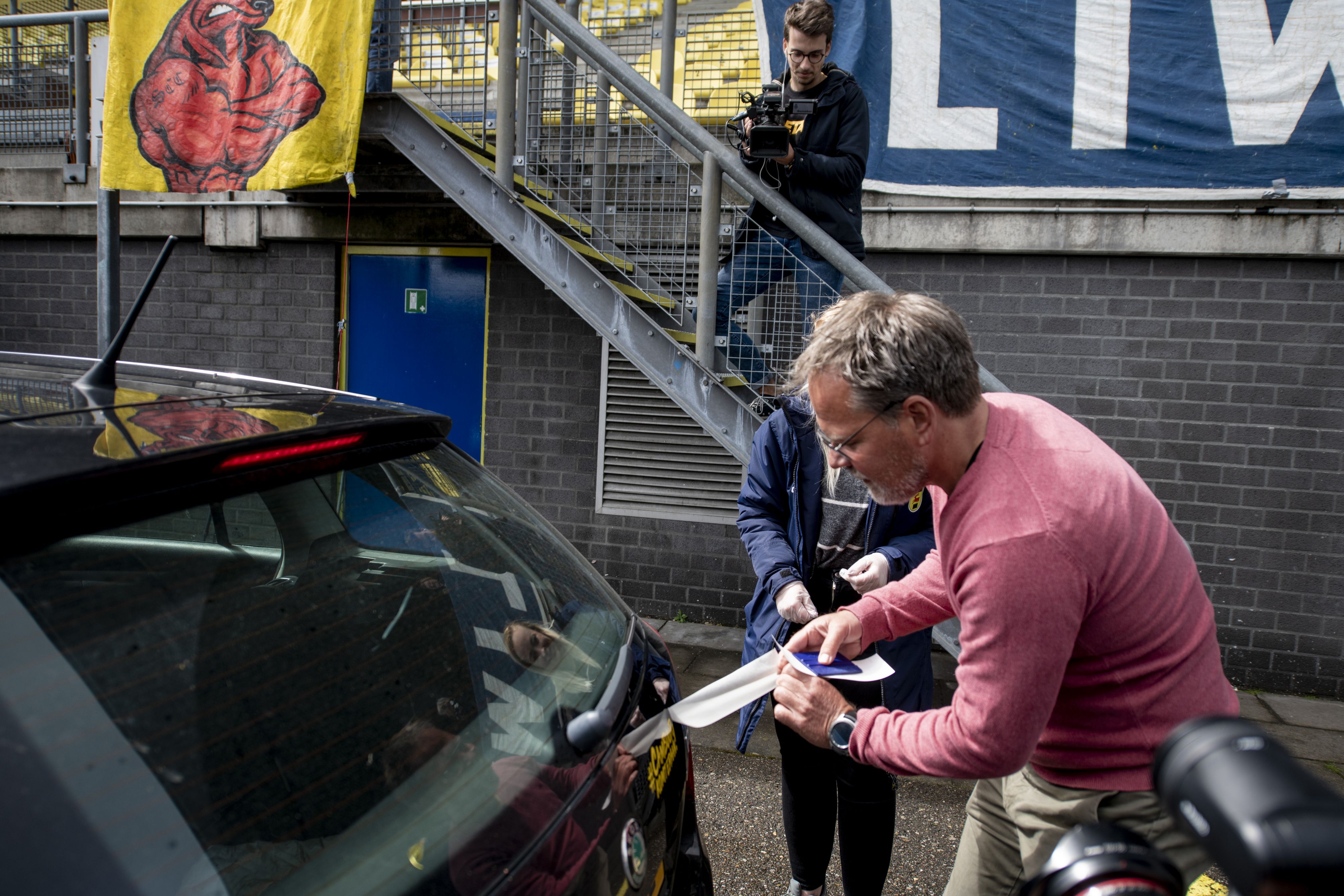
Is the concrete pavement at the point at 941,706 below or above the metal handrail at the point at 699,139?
below

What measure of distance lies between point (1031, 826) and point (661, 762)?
2.31ft

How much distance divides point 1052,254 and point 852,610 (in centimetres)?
383

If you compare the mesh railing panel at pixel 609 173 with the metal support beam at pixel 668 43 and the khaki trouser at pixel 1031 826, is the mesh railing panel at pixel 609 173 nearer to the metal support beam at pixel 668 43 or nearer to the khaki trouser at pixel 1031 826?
the metal support beam at pixel 668 43

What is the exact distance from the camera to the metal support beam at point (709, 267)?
3.85m

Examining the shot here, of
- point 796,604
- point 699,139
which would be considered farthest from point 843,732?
point 699,139

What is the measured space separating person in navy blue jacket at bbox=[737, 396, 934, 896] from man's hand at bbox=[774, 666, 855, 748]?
1.89 ft

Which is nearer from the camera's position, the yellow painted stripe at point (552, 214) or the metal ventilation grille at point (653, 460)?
the yellow painted stripe at point (552, 214)

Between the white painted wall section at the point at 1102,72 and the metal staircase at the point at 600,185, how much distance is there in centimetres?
196

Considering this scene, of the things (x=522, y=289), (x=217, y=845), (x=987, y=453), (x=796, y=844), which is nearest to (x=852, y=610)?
(x=987, y=453)

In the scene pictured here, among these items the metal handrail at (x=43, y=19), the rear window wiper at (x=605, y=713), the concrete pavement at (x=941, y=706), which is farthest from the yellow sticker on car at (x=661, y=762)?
the metal handrail at (x=43, y=19)

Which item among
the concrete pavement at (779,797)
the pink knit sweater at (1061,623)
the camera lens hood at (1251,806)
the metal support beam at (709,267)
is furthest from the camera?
the metal support beam at (709,267)

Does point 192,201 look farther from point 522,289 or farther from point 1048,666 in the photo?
point 1048,666

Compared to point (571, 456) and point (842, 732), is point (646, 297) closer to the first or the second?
point (571, 456)

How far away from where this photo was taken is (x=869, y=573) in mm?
2230
